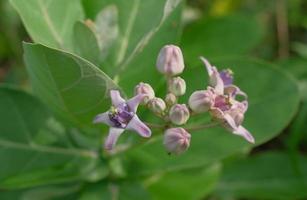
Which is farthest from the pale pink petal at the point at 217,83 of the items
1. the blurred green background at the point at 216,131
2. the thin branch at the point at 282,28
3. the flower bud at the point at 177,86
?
the thin branch at the point at 282,28

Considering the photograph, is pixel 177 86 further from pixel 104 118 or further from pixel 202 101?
pixel 104 118

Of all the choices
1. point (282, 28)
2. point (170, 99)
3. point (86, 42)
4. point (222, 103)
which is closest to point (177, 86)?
point (170, 99)

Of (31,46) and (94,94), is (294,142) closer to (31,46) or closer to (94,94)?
(94,94)

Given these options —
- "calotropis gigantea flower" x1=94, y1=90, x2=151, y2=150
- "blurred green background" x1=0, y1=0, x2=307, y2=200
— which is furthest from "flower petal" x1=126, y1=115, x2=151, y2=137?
"blurred green background" x1=0, y1=0, x2=307, y2=200

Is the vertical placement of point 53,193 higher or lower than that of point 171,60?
higher

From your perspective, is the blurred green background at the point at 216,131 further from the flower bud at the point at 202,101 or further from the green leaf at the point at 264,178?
the flower bud at the point at 202,101

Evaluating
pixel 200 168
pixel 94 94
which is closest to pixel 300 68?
pixel 200 168

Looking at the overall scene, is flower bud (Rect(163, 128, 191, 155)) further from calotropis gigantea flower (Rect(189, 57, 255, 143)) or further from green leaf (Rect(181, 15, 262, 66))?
green leaf (Rect(181, 15, 262, 66))
